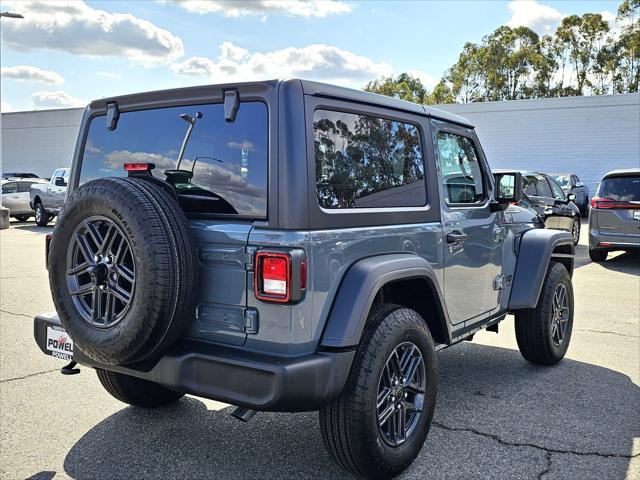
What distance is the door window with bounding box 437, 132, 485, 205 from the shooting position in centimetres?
394

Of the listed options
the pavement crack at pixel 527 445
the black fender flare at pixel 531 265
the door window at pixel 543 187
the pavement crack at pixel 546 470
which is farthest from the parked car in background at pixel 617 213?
the pavement crack at pixel 546 470

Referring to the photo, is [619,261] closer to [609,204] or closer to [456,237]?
[609,204]

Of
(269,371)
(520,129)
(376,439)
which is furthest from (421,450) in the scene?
(520,129)

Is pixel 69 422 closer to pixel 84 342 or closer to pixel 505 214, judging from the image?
pixel 84 342

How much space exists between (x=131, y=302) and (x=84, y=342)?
371mm

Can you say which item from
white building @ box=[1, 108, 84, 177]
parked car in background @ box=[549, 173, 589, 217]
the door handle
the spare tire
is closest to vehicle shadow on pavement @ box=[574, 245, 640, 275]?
the door handle

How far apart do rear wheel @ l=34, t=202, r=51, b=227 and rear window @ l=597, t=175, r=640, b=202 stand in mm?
15146

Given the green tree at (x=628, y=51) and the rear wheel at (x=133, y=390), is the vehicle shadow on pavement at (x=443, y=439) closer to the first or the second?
the rear wheel at (x=133, y=390)

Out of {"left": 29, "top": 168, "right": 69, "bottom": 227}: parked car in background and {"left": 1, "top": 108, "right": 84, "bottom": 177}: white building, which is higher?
{"left": 1, "top": 108, "right": 84, "bottom": 177}: white building

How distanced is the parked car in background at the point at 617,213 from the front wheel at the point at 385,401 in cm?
867

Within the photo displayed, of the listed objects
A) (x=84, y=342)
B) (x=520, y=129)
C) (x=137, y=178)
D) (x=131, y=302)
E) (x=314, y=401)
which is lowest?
(x=314, y=401)

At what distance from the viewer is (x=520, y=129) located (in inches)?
1087

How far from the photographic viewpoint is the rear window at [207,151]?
9.41 ft

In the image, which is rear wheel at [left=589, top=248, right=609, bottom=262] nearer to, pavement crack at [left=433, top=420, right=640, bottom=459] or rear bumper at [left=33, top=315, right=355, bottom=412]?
pavement crack at [left=433, top=420, right=640, bottom=459]
